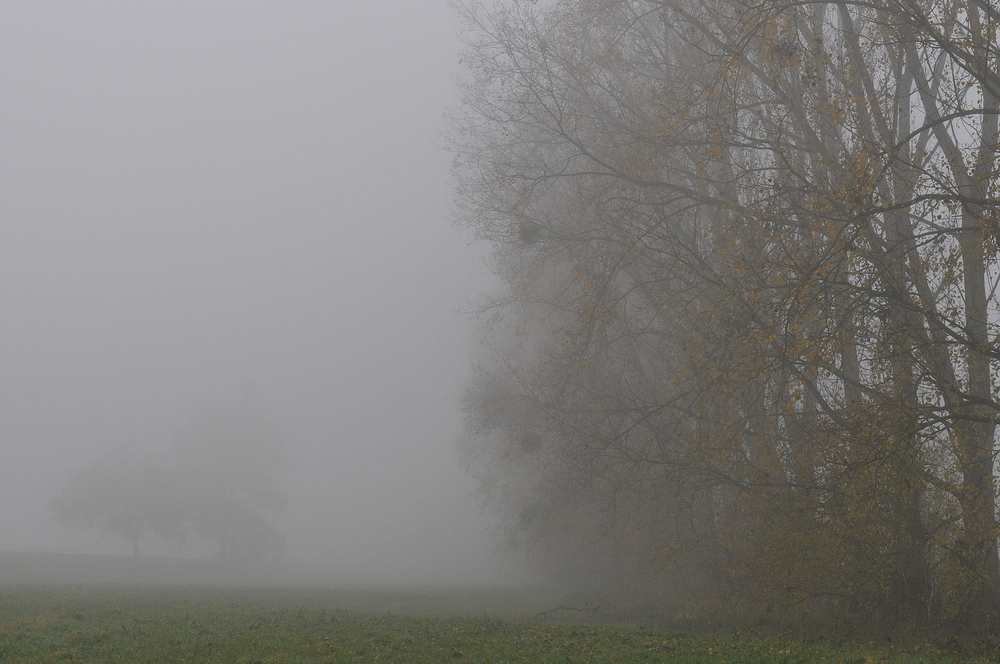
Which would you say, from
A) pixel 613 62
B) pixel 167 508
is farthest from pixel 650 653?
pixel 167 508

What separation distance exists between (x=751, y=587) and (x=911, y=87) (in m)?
10.6

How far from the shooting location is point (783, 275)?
34.0 ft

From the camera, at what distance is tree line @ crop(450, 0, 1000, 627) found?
35.0ft

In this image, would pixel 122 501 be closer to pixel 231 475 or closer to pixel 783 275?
pixel 231 475

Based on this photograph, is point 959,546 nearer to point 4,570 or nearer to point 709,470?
point 709,470

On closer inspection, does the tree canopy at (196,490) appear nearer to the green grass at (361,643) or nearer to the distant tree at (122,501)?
the distant tree at (122,501)

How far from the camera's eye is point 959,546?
11.8m

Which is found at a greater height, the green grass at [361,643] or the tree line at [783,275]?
the tree line at [783,275]

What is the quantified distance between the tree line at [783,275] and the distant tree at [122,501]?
41977 millimetres

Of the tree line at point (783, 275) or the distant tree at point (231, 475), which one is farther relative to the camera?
the distant tree at point (231, 475)

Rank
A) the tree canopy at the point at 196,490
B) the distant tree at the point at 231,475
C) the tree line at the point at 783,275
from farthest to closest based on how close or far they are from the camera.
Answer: the distant tree at the point at 231,475 → the tree canopy at the point at 196,490 → the tree line at the point at 783,275

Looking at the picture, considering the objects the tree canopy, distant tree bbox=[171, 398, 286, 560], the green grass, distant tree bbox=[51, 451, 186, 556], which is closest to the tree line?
the green grass

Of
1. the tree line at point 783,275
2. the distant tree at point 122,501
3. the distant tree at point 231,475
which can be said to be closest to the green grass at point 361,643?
the tree line at point 783,275

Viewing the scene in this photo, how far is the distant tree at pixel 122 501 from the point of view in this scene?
52.2 metres
